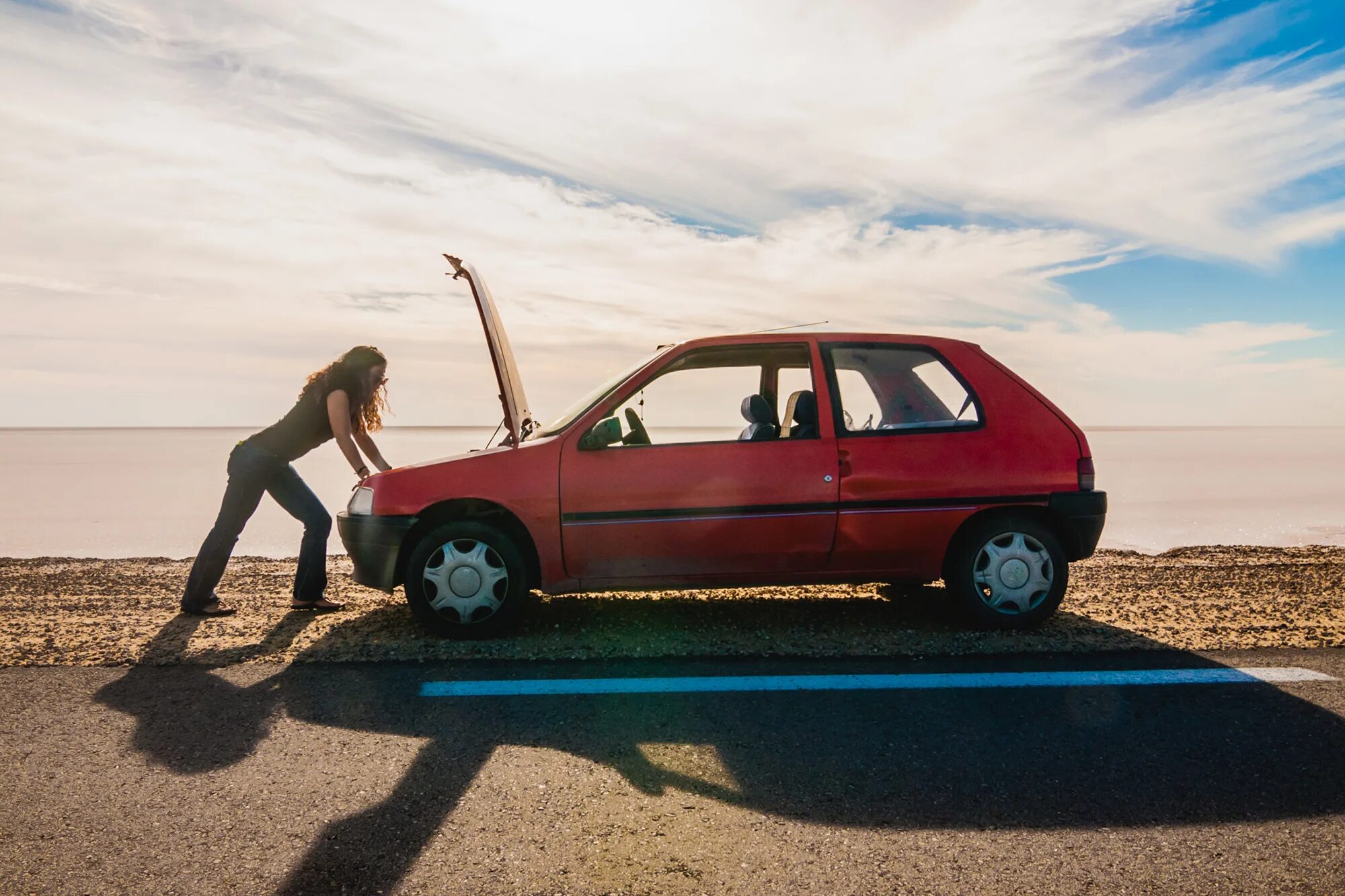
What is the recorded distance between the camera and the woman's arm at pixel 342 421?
561 centimetres

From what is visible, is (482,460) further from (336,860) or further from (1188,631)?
(1188,631)

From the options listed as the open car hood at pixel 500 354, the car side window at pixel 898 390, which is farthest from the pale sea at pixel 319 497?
the car side window at pixel 898 390

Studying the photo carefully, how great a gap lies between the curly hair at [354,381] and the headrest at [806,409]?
2743mm

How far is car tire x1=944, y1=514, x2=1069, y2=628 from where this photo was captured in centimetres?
505

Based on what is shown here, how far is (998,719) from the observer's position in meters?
3.57

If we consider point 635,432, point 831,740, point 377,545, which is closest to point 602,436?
point 635,432

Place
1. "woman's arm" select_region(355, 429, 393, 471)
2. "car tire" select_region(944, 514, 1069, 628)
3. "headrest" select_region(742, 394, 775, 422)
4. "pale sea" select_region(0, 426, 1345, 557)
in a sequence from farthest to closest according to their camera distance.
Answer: "pale sea" select_region(0, 426, 1345, 557), "woman's arm" select_region(355, 429, 393, 471), "headrest" select_region(742, 394, 775, 422), "car tire" select_region(944, 514, 1069, 628)

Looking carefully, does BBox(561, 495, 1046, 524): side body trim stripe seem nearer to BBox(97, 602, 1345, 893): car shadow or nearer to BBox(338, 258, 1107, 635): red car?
BBox(338, 258, 1107, 635): red car

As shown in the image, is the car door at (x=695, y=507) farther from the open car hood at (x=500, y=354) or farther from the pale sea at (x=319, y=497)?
the pale sea at (x=319, y=497)

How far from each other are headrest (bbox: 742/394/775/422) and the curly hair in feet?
8.03

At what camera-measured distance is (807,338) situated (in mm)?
5293

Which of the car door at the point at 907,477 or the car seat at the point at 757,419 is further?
the car seat at the point at 757,419

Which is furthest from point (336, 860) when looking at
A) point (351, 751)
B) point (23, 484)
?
point (23, 484)

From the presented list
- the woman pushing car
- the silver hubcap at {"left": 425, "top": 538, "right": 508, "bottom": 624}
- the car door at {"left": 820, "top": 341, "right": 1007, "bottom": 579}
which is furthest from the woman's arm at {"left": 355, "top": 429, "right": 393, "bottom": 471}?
the car door at {"left": 820, "top": 341, "right": 1007, "bottom": 579}
